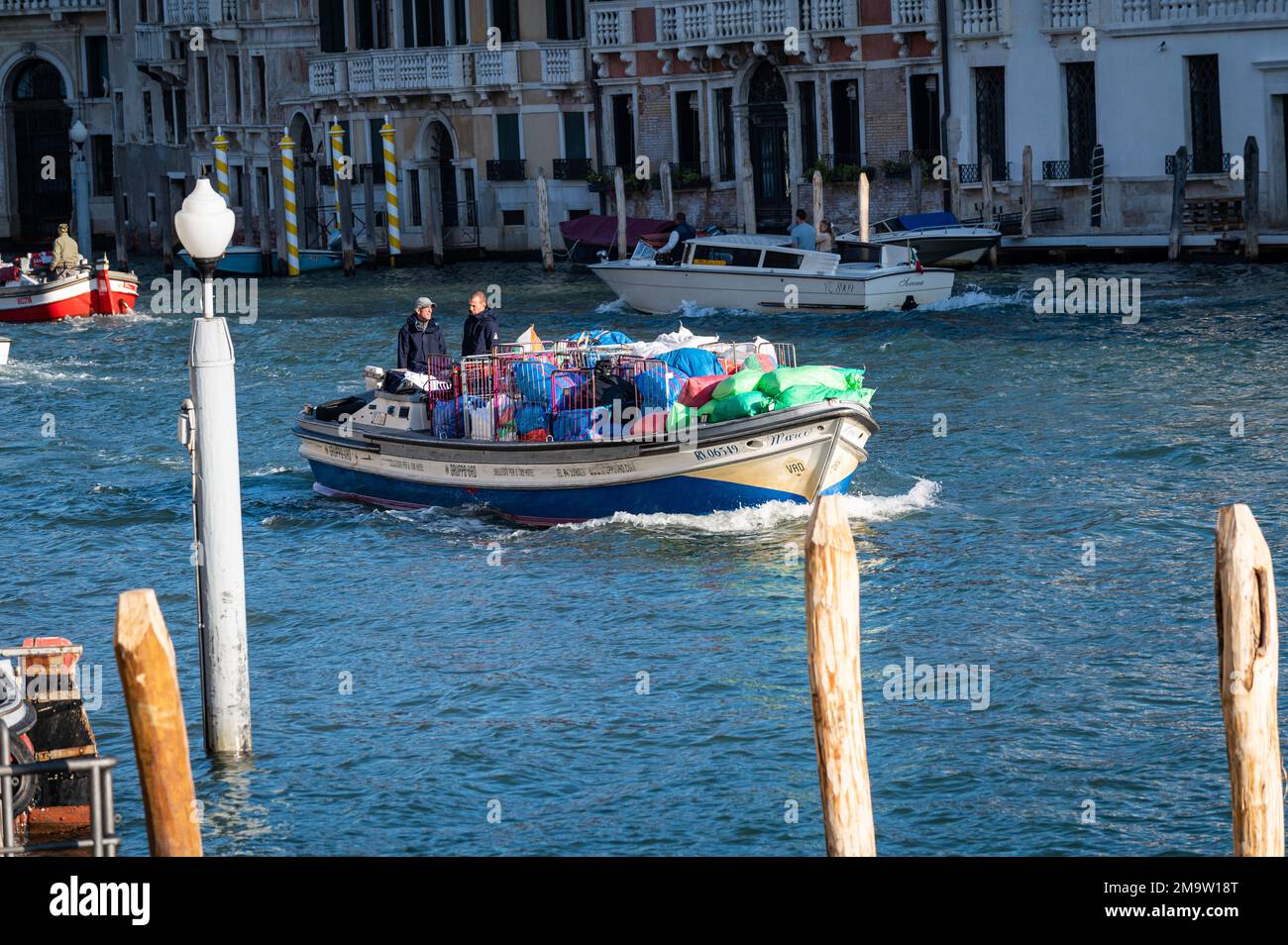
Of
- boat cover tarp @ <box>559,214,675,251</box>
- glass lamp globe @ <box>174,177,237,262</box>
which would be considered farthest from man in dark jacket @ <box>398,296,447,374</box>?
boat cover tarp @ <box>559,214,675,251</box>

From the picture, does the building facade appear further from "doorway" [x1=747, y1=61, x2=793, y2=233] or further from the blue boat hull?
the blue boat hull

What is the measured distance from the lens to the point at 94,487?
60.7 feet

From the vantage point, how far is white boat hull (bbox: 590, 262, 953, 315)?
90.2ft

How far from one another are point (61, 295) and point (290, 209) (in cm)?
861

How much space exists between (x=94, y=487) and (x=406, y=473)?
11.9 ft

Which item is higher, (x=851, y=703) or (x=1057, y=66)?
(x=1057, y=66)

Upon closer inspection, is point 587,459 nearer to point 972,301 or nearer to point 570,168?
point 972,301

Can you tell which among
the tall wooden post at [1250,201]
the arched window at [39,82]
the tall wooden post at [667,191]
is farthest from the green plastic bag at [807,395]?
the arched window at [39,82]

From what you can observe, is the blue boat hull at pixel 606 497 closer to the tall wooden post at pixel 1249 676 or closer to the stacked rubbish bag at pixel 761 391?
the stacked rubbish bag at pixel 761 391

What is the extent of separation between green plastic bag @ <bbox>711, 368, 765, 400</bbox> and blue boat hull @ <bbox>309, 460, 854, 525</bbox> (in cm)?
60

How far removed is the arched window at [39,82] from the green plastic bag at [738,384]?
40.1 metres
